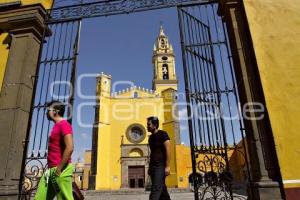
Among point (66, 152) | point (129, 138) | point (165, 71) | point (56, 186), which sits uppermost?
point (165, 71)

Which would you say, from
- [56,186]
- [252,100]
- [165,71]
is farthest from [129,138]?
Result: [56,186]

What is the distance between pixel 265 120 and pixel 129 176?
75.0ft

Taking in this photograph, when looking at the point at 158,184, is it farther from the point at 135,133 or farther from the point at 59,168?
the point at 135,133

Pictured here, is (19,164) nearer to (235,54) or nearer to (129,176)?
(235,54)

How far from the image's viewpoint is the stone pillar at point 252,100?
176 inches

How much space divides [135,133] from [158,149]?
23294 millimetres

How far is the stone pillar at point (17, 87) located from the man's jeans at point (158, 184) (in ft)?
8.77

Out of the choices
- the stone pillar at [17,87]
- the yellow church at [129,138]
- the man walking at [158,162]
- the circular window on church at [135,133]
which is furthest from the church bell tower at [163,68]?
the man walking at [158,162]

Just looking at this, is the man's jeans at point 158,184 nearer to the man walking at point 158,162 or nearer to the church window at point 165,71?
the man walking at point 158,162

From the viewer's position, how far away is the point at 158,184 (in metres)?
3.81

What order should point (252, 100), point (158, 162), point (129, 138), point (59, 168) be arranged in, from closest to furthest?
point (59, 168)
point (158, 162)
point (252, 100)
point (129, 138)

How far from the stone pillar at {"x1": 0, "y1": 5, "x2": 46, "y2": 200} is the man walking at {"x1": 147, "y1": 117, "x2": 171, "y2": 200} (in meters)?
2.69

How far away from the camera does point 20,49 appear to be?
598 cm

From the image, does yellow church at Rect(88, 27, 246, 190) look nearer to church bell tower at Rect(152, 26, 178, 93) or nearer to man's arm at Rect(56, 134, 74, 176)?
church bell tower at Rect(152, 26, 178, 93)
